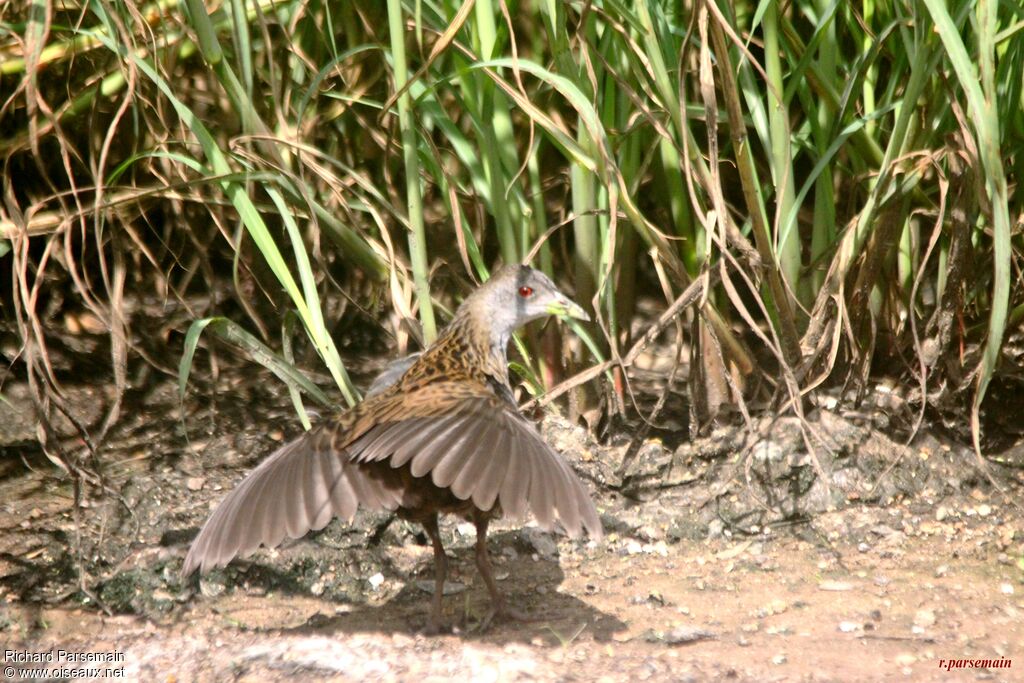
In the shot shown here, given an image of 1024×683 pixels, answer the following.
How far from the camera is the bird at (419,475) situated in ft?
9.57

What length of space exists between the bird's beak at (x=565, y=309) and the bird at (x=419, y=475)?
0.32 meters

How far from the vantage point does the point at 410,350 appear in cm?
447

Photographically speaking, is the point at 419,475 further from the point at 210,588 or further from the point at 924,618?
the point at 924,618

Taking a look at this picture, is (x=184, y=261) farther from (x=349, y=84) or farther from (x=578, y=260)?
(x=578, y=260)

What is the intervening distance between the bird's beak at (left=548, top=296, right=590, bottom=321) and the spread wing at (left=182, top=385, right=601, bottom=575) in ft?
1.65

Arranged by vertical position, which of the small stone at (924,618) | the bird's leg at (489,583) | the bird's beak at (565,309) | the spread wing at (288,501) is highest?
the bird's beak at (565,309)

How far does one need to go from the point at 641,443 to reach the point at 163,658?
1.75 meters

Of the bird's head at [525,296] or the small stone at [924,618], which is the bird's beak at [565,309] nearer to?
the bird's head at [525,296]

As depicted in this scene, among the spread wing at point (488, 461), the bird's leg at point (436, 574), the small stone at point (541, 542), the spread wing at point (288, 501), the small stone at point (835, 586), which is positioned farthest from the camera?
the small stone at point (541, 542)

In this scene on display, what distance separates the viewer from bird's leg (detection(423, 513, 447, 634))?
11.2 ft

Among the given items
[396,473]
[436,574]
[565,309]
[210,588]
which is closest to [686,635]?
[436,574]

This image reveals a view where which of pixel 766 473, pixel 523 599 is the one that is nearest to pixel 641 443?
pixel 766 473

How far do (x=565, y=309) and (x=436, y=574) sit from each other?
927 mm

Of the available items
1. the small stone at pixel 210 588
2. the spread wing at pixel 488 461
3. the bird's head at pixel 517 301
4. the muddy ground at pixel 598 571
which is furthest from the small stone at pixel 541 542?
the small stone at pixel 210 588
